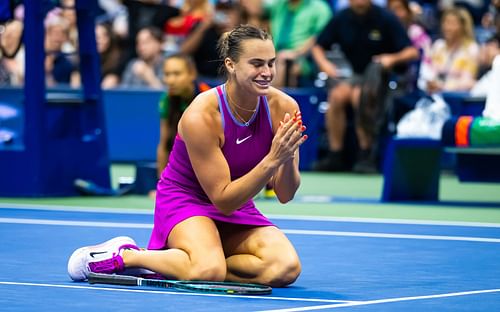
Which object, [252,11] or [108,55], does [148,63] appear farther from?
[252,11]

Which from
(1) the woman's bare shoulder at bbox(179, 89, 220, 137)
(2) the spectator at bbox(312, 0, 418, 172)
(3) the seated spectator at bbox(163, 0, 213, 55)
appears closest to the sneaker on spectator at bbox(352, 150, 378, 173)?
(2) the spectator at bbox(312, 0, 418, 172)

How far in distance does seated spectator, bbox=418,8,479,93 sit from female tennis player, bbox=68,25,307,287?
8.35 metres

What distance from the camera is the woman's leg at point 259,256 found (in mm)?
6379

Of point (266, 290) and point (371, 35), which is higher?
point (371, 35)

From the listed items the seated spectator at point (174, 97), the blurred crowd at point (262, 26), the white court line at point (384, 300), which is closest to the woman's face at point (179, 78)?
the seated spectator at point (174, 97)

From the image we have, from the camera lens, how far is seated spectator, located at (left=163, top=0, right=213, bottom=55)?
16.3 metres

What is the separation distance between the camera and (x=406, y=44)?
1468cm

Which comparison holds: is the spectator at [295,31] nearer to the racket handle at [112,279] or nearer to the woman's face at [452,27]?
the woman's face at [452,27]

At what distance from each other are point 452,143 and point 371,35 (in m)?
4.07

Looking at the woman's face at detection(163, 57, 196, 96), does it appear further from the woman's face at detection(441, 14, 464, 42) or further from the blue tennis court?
the woman's face at detection(441, 14, 464, 42)

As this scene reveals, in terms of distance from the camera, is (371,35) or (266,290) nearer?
(266,290)

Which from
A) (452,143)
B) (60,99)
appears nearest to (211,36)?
(60,99)

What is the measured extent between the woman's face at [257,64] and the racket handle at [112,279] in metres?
1.10

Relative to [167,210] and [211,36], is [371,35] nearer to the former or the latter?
[211,36]
